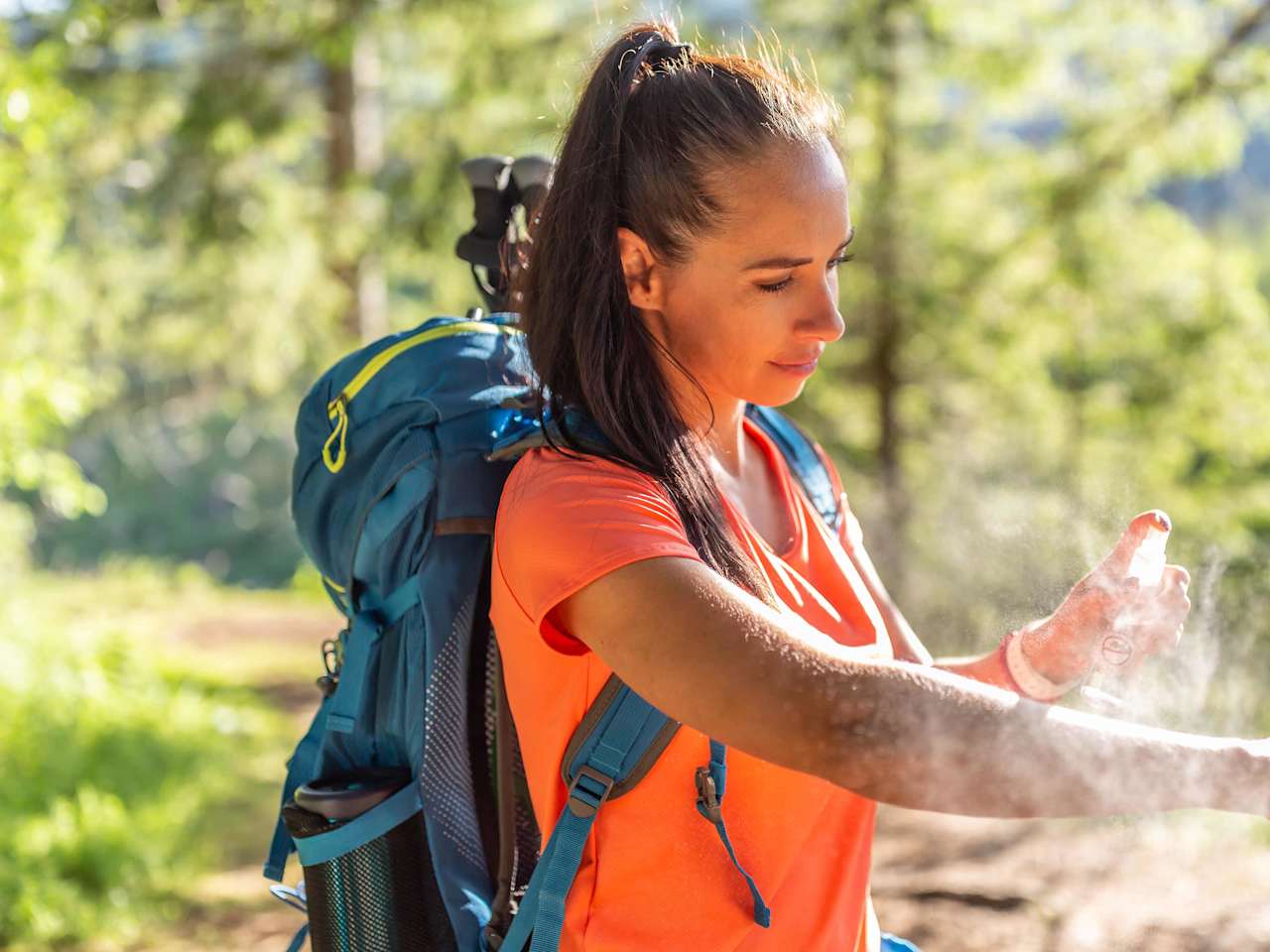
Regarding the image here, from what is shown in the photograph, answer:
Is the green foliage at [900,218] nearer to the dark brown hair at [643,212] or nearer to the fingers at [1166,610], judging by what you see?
the fingers at [1166,610]

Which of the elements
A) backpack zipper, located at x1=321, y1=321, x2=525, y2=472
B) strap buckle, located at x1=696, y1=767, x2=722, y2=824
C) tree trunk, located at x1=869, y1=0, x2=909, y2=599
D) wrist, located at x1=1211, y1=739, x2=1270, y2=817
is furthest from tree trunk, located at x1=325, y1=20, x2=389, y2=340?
wrist, located at x1=1211, y1=739, x2=1270, y2=817

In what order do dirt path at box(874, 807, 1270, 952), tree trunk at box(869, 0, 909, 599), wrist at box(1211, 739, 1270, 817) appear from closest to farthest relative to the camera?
wrist at box(1211, 739, 1270, 817)
dirt path at box(874, 807, 1270, 952)
tree trunk at box(869, 0, 909, 599)

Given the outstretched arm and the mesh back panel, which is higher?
the outstretched arm

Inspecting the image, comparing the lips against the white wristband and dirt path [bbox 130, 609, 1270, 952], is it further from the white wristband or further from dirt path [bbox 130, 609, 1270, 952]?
dirt path [bbox 130, 609, 1270, 952]

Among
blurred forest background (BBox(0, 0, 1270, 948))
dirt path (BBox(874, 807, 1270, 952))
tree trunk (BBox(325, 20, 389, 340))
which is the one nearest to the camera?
dirt path (BBox(874, 807, 1270, 952))

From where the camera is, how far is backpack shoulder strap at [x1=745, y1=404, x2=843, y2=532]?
1706 millimetres

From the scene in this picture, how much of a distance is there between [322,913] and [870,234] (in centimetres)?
572

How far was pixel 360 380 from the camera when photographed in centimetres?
171

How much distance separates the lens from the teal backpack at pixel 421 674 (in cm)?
154

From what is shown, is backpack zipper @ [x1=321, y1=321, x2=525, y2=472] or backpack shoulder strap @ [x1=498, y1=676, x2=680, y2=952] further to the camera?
backpack zipper @ [x1=321, y1=321, x2=525, y2=472]

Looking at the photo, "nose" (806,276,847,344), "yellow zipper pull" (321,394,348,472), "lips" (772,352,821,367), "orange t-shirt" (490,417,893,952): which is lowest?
"orange t-shirt" (490,417,893,952)

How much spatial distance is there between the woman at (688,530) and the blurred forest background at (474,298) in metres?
0.55

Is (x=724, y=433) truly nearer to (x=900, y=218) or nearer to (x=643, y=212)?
(x=643, y=212)

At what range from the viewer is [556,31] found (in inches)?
312
